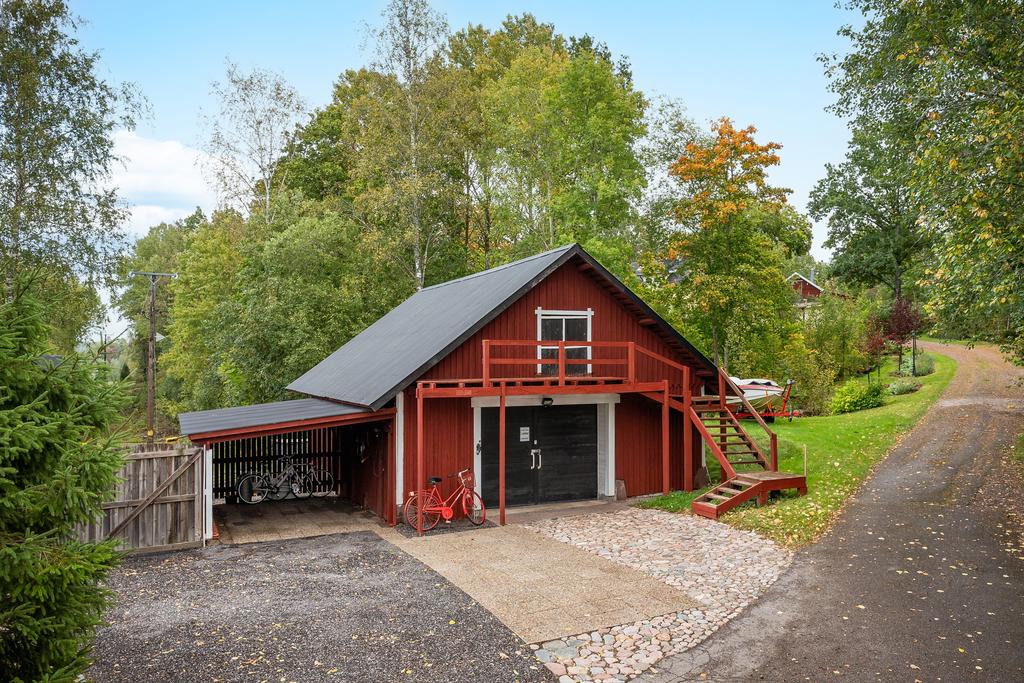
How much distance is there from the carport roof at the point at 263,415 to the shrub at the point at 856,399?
20233mm

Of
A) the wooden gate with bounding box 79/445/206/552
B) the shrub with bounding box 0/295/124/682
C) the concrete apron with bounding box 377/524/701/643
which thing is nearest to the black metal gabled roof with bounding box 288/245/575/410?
the concrete apron with bounding box 377/524/701/643

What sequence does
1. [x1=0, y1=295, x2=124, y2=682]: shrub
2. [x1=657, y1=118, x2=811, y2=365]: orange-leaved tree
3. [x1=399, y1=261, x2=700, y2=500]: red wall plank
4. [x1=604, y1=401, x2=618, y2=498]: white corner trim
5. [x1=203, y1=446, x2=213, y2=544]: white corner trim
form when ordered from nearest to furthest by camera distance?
1. [x1=0, y1=295, x2=124, y2=682]: shrub
2. [x1=203, y1=446, x2=213, y2=544]: white corner trim
3. [x1=399, y1=261, x2=700, y2=500]: red wall plank
4. [x1=604, y1=401, x2=618, y2=498]: white corner trim
5. [x1=657, y1=118, x2=811, y2=365]: orange-leaved tree

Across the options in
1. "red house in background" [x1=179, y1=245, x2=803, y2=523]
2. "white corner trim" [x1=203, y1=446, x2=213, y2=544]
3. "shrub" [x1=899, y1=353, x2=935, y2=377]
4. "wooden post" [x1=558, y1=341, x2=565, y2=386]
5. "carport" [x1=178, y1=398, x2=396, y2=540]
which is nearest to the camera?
"white corner trim" [x1=203, y1=446, x2=213, y2=544]

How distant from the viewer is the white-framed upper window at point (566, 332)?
14.9 metres

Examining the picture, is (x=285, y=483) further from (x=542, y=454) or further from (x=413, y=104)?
(x=413, y=104)

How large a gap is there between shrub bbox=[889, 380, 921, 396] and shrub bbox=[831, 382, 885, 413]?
Answer: 148 centimetres

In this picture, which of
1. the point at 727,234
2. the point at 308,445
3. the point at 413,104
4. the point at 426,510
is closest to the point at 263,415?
the point at 308,445

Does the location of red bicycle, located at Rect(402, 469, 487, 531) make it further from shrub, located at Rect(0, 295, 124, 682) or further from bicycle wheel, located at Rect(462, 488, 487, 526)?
shrub, located at Rect(0, 295, 124, 682)

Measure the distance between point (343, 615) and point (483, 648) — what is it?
2007mm

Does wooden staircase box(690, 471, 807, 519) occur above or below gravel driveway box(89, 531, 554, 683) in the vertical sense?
above

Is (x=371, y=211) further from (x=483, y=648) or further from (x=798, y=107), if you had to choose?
(x=483, y=648)

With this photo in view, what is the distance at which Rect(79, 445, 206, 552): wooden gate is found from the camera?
1092 centimetres

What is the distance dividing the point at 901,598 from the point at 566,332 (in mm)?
8357

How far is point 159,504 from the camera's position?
1122 cm
